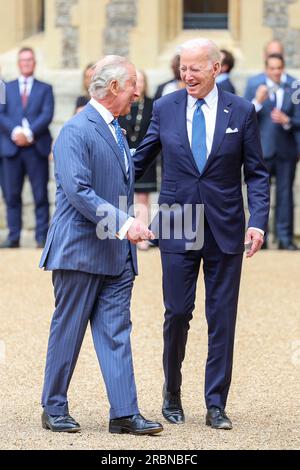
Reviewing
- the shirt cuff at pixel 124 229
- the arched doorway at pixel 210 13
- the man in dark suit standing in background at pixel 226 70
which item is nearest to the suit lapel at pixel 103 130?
the shirt cuff at pixel 124 229

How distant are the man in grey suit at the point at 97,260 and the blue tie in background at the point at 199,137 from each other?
345 millimetres

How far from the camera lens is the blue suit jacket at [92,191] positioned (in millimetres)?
5930

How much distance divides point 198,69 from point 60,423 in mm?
1661

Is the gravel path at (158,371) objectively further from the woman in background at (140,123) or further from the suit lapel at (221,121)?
the woman in background at (140,123)

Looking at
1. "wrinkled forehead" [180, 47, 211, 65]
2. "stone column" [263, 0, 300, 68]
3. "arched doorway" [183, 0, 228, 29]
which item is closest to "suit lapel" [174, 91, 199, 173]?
"wrinkled forehead" [180, 47, 211, 65]

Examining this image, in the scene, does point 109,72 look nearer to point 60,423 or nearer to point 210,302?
point 210,302

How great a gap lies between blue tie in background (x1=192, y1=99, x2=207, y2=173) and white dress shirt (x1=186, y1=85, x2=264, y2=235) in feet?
0.05

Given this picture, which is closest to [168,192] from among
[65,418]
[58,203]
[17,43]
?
[58,203]

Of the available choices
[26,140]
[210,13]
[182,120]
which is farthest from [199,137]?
[210,13]

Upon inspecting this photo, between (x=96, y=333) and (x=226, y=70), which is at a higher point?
(x=226, y=70)

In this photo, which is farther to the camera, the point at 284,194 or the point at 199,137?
the point at 284,194

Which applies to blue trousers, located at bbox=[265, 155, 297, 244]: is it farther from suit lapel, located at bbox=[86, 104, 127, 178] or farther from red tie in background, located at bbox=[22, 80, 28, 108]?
suit lapel, located at bbox=[86, 104, 127, 178]

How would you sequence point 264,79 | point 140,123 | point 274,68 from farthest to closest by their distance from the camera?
point 264,79 → point 274,68 → point 140,123

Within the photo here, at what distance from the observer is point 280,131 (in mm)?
12688
